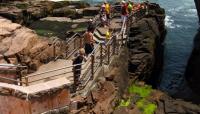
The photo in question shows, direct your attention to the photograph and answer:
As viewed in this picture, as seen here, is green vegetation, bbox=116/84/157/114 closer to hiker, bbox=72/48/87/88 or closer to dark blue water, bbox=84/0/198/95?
hiker, bbox=72/48/87/88

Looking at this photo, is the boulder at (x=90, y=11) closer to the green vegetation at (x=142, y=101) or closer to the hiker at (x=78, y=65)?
the green vegetation at (x=142, y=101)

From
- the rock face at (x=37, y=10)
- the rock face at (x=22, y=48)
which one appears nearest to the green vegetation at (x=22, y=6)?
the rock face at (x=37, y=10)

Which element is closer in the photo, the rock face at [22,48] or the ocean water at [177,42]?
the rock face at [22,48]

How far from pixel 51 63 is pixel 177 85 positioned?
18968 millimetres

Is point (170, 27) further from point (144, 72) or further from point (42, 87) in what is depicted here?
point (42, 87)

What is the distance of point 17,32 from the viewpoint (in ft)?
74.5

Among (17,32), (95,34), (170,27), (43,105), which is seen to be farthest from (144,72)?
(170,27)

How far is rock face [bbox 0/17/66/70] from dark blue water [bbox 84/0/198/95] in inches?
633

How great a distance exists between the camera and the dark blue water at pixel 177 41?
3907 centimetres

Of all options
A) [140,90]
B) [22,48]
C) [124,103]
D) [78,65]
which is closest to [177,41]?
[140,90]

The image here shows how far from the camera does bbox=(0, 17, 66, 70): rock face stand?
67.9 feet

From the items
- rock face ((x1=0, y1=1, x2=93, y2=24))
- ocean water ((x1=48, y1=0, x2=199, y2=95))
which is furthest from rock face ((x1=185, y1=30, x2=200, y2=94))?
rock face ((x1=0, y1=1, x2=93, y2=24))

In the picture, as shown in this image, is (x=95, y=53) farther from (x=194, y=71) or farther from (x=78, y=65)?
(x=194, y=71)

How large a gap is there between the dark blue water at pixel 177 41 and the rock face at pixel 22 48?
1609 cm
